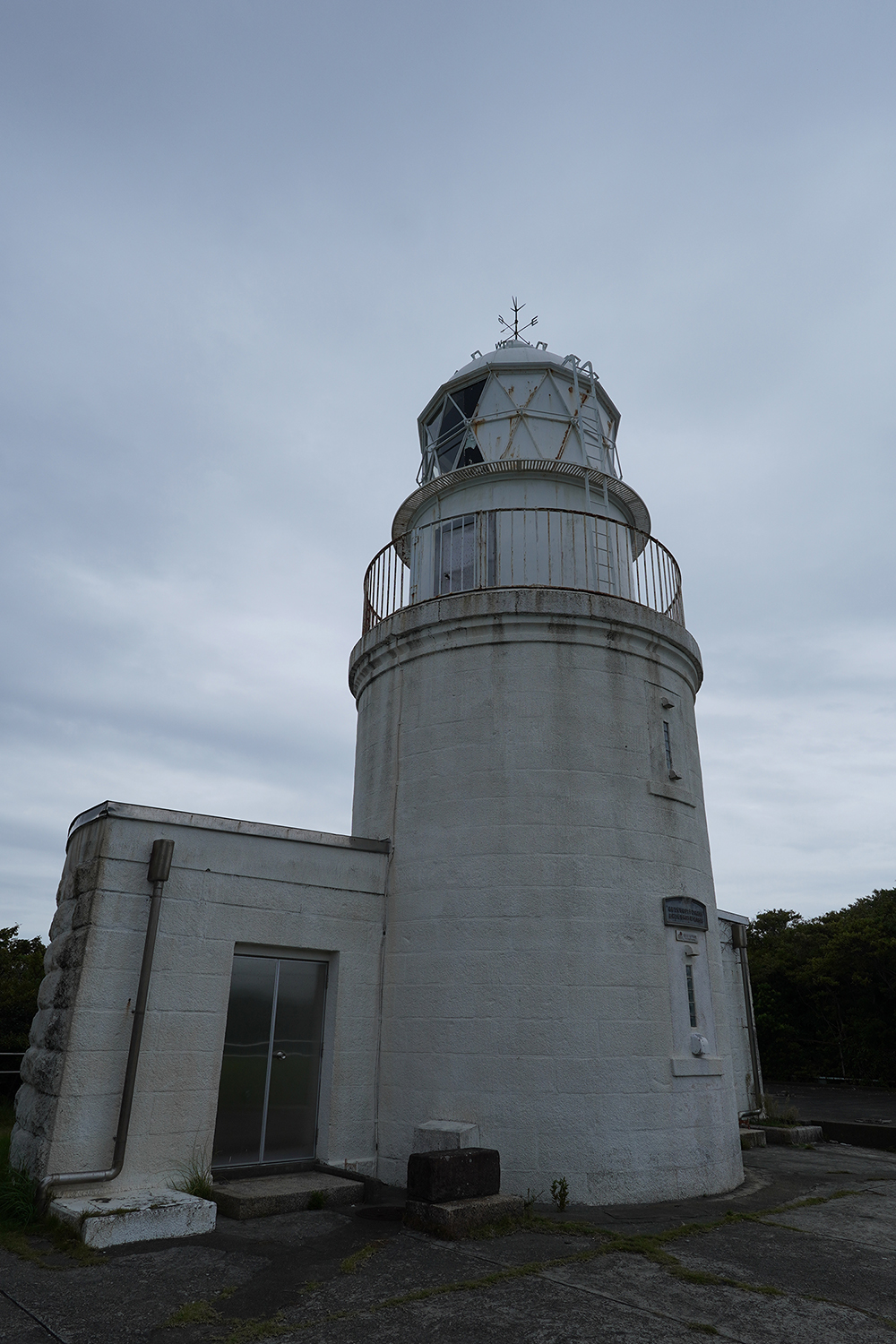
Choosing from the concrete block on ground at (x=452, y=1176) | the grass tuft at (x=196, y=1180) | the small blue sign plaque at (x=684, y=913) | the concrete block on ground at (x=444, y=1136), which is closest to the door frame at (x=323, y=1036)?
the grass tuft at (x=196, y=1180)

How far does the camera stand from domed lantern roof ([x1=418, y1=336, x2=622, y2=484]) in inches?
497

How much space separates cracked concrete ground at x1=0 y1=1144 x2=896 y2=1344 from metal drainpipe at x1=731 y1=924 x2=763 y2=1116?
6.79 meters

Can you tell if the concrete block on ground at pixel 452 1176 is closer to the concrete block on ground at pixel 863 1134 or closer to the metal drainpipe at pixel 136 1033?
the metal drainpipe at pixel 136 1033

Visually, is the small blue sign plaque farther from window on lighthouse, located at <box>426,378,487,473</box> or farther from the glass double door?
window on lighthouse, located at <box>426,378,487,473</box>

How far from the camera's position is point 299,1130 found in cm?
916

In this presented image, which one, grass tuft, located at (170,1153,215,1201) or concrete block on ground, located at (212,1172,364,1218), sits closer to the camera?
concrete block on ground, located at (212,1172,364,1218)

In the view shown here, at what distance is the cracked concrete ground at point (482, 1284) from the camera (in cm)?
507

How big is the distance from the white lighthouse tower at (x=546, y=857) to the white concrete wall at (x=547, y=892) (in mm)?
24

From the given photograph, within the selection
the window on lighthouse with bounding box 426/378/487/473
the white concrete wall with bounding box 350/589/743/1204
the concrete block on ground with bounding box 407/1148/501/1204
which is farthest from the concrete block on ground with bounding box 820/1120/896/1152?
the window on lighthouse with bounding box 426/378/487/473

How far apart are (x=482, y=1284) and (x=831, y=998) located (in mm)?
23432

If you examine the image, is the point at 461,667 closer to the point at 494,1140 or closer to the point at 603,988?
the point at 603,988

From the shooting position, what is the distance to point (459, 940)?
938 cm

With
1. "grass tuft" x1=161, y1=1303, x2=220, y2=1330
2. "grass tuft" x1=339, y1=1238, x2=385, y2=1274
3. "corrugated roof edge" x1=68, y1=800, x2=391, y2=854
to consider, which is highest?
"corrugated roof edge" x1=68, y1=800, x2=391, y2=854

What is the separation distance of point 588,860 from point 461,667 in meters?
2.82
